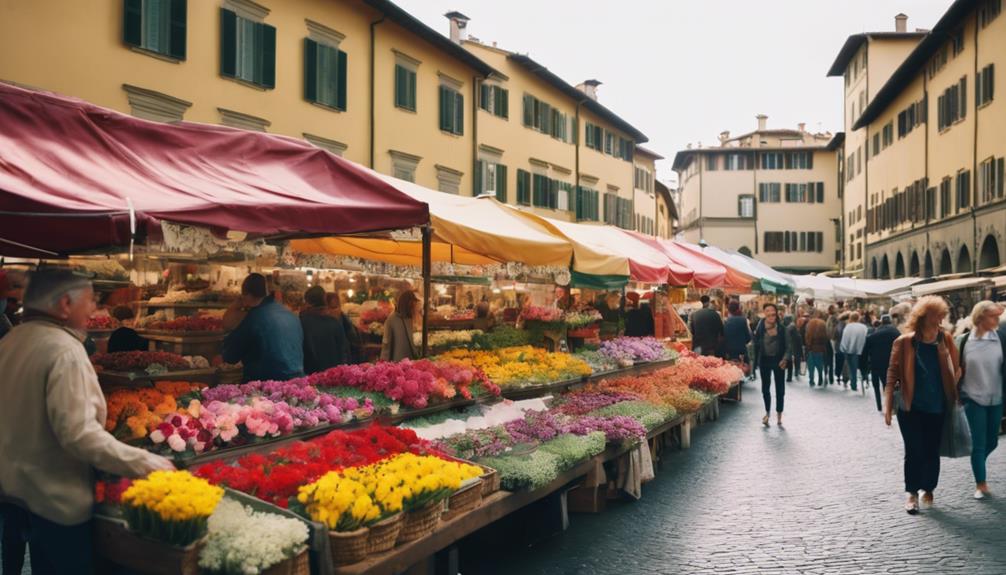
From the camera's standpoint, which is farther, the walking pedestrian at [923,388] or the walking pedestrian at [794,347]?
the walking pedestrian at [794,347]

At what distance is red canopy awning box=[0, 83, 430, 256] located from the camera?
4.06m

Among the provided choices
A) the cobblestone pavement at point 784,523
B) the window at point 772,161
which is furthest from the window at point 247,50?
the window at point 772,161

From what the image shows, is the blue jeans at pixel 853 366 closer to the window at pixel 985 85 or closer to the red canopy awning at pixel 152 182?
the window at pixel 985 85

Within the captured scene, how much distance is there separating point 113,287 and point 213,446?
27.7 feet

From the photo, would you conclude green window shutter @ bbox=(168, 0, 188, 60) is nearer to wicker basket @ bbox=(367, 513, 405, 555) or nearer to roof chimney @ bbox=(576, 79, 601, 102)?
wicker basket @ bbox=(367, 513, 405, 555)

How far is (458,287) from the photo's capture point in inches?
703

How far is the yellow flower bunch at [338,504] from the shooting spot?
13.3 feet

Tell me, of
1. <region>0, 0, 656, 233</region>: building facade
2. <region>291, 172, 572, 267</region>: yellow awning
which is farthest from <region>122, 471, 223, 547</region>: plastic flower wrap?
<region>0, 0, 656, 233</region>: building facade

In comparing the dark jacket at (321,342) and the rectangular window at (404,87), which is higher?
the rectangular window at (404,87)

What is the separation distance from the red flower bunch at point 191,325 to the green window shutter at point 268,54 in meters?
8.36

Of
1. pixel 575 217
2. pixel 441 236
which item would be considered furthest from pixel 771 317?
pixel 575 217

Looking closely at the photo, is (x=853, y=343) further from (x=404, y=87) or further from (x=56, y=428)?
(x=56, y=428)

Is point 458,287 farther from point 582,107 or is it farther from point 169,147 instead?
point 582,107

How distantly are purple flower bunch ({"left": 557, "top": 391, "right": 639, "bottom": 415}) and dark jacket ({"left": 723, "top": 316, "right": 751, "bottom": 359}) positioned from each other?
20.0 feet
